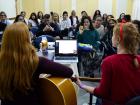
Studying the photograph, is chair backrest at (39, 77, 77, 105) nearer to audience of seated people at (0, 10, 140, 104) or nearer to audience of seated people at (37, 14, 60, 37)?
audience of seated people at (0, 10, 140, 104)

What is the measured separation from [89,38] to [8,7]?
204 inches

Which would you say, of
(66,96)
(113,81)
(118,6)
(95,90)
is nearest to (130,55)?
(113,81)

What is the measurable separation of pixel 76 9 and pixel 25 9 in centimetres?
195

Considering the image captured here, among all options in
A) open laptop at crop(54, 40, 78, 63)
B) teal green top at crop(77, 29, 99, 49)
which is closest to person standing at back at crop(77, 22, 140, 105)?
open laptop at crop(54, 40, 78, 63)

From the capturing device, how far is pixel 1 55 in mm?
1862

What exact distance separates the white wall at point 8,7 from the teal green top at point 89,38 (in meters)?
4.85

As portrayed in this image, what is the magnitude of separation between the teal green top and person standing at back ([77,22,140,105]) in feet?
11.1

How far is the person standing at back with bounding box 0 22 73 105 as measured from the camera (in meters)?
1.82

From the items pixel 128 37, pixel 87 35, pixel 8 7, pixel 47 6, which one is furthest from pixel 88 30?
pixel 47 6

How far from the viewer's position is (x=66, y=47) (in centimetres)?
427

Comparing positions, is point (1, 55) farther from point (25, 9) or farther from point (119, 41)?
point (25, 9)

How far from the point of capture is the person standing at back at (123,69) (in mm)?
1889

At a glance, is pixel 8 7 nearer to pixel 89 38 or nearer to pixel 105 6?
pixel 105 6

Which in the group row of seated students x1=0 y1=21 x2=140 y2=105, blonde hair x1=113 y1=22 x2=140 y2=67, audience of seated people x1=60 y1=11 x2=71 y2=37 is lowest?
audience of seated people x1=60 y1=11 x2=71 y2=37
